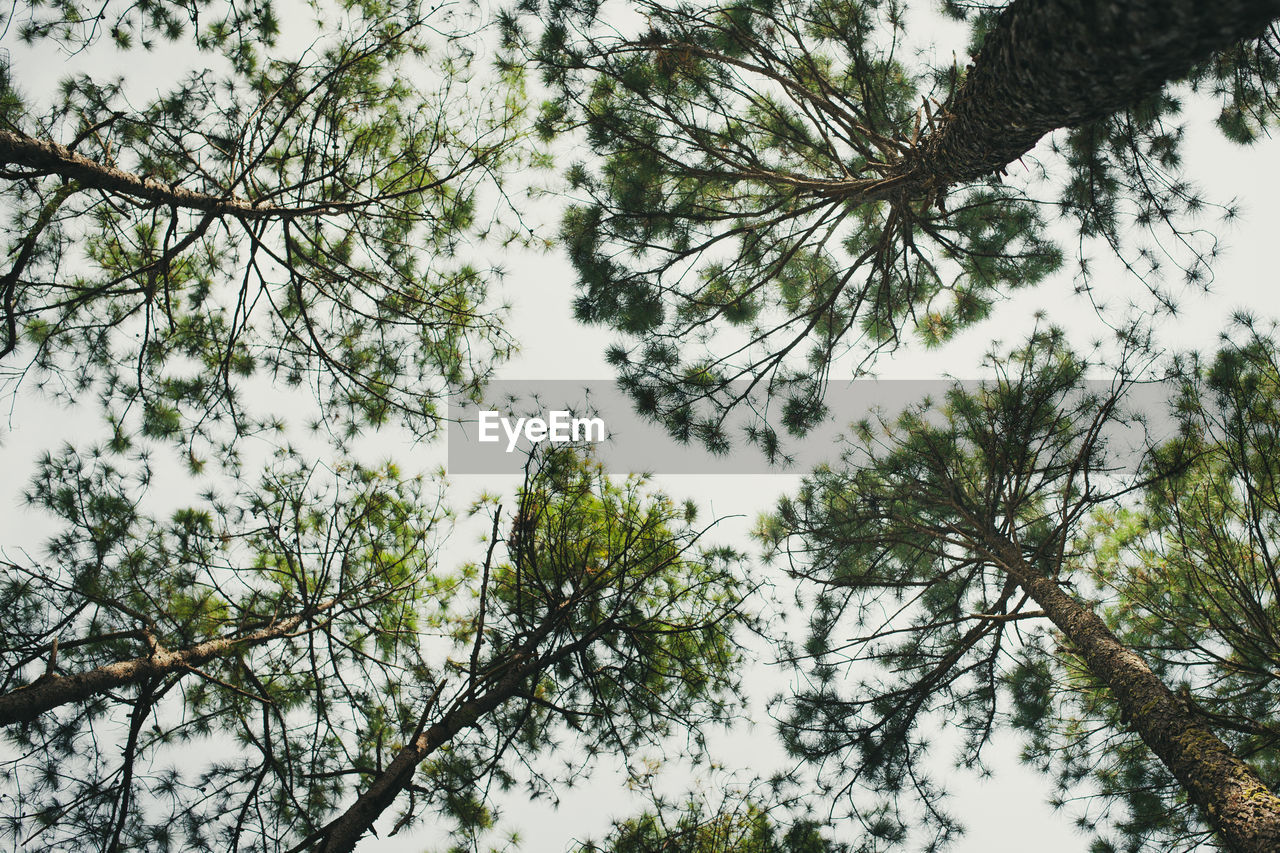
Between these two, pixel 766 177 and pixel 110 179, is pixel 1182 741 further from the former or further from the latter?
pixel 110 179

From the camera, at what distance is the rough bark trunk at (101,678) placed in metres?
2.44

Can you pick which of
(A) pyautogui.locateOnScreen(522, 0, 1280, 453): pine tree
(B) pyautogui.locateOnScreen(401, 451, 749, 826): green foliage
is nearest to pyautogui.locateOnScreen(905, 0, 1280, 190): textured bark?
(A) pyautogui.locateOnScreen(522, 0, 1280, 453): pine tree

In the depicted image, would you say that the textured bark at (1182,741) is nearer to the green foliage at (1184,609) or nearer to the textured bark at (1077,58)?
the green foliage at (1184,609)

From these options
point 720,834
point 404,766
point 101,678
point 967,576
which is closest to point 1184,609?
point 967,576

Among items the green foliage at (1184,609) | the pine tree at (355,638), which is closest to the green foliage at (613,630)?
the pine tree at (355,638)

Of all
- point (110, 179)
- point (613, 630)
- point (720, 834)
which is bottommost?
point (720, 834)

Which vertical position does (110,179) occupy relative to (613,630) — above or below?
above

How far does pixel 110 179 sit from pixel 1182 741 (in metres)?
6.21

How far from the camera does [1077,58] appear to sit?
1.63m

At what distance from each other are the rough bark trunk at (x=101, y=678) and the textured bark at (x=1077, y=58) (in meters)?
3.71

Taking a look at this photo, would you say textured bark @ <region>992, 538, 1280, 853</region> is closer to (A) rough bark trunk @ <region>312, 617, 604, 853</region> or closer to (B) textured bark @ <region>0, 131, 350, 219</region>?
(A) rough bark trunk @ <region>312, 617, 604, 853</region>

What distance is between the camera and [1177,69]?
154 centimetres

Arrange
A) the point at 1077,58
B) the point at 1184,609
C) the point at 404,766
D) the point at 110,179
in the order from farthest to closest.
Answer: the point at 1184,609, the point at 110,179, the point at 404,766, the point at 1077,58

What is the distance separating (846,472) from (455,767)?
14.2ft
